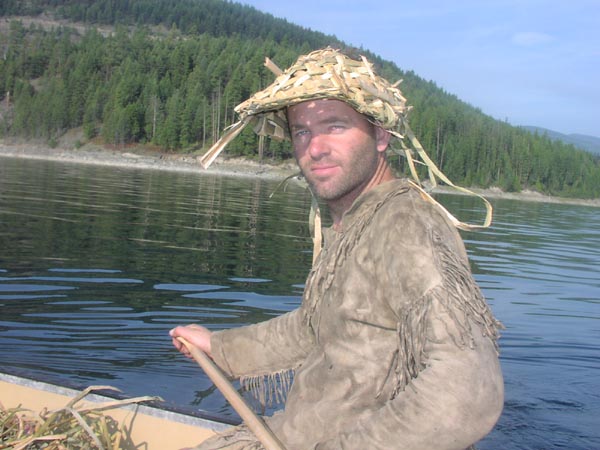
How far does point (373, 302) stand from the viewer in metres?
2.34

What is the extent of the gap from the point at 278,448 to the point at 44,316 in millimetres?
7525

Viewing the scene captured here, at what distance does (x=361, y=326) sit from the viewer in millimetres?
2395

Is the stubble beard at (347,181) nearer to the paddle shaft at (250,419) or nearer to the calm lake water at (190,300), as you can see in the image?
the paddle shaft at (250,419)

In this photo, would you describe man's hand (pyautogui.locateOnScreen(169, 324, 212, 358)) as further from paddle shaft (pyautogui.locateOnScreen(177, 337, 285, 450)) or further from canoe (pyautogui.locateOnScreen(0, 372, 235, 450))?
canoe (pyautogui.locateOnScreen(0, 372, 235, 450))

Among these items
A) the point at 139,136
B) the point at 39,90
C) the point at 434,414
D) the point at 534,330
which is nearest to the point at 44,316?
the point at 534,330

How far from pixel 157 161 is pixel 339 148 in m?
80.3

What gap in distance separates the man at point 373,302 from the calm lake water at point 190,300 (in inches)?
94.8

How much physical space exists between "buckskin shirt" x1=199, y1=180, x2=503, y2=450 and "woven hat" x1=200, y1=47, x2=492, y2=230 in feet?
0.86

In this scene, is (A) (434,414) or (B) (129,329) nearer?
(A) (434,414)

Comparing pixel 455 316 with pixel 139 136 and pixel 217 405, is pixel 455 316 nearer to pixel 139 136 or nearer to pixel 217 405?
pixel 217 405

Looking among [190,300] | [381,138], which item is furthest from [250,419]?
[190,300]

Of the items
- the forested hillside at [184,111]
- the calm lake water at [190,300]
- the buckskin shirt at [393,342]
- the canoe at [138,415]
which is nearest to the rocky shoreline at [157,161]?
the forested hillside at [184,111]

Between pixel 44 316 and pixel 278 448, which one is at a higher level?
pixel 278 448

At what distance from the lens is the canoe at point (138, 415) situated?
412 centimetres
